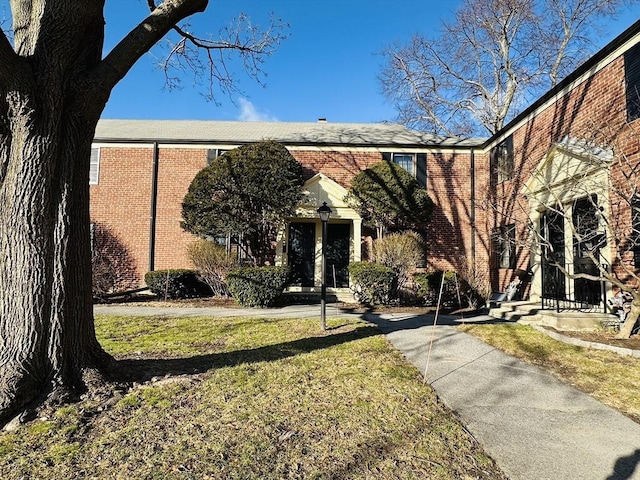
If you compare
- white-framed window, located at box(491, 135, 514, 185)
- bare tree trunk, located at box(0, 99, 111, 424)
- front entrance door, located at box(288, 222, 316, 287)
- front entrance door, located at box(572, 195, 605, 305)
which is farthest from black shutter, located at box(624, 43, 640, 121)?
bare tree trunk, located at box(0, 99, 111, 424)

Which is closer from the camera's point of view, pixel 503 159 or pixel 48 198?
pixel 48 198

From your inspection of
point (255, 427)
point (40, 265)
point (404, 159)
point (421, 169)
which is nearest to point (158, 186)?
point (404, 159)

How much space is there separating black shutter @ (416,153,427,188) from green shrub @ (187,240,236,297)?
695cm

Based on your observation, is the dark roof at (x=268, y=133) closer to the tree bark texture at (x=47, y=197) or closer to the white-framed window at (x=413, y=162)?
the white-framed window at (x=413, y=162)

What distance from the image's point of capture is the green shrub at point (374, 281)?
10.4 meters

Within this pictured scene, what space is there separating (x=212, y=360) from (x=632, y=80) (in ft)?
27.8

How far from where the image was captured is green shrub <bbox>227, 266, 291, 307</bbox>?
32.9 ft

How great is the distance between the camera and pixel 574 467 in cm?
260

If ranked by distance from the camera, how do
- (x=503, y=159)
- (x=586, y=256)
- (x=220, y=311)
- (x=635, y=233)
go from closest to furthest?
(x=635, y=233) → (x=586, y=256) → (x=220, y=311) → (x=503, y=159)

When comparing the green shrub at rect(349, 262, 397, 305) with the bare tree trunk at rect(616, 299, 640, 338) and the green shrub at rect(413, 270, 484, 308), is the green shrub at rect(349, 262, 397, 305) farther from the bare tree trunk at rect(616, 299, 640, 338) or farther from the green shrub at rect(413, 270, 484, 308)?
the bare tree trunk at rect(616, 299, 640, 338)

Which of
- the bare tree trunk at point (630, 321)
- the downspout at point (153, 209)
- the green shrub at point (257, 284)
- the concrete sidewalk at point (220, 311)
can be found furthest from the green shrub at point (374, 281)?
the downspout at point (153, 209)

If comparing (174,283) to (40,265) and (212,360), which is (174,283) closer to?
(212,360)

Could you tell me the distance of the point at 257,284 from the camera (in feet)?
32.9

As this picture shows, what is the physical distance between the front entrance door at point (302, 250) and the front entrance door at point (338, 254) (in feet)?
1.82
